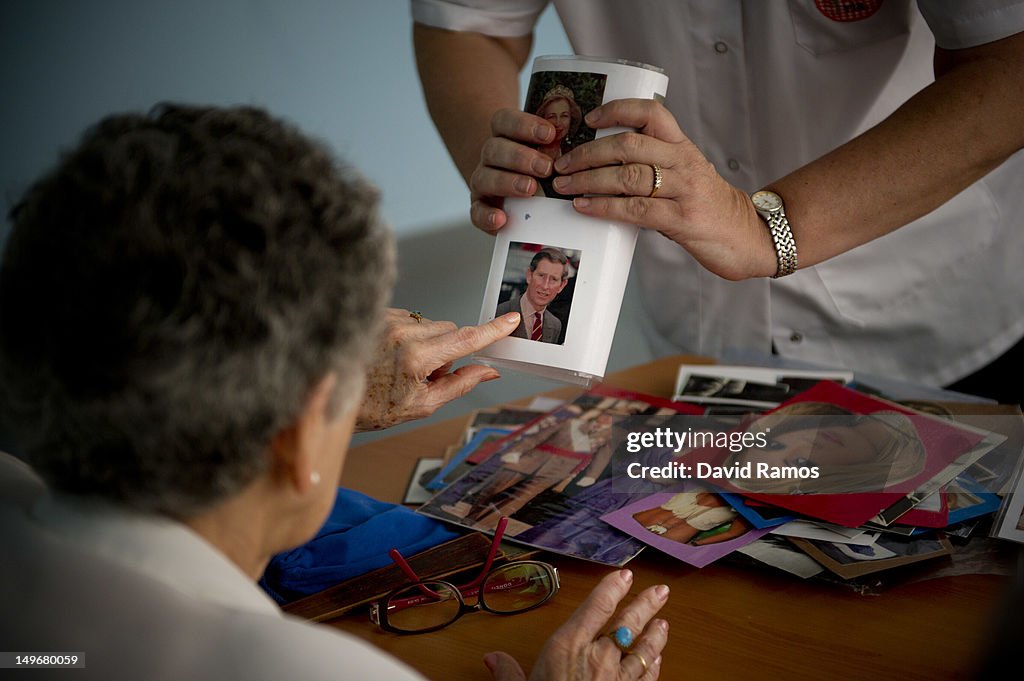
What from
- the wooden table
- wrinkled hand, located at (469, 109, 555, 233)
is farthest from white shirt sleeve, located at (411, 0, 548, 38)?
the wooden table

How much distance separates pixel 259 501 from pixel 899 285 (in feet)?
4.81

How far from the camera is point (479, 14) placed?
1.74 m

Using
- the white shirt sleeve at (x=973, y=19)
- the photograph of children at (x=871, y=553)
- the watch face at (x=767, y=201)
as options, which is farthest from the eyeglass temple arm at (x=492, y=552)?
the white shirt sleeve at (x=973, y=19)

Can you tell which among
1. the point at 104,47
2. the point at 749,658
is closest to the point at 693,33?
the point at 749,658

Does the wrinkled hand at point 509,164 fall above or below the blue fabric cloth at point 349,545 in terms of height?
above

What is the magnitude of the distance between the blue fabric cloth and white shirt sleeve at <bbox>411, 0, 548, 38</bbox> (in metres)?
0.98

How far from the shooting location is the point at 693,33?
1.60m

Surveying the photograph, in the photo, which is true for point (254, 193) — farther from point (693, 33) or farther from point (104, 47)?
point (104, 47)

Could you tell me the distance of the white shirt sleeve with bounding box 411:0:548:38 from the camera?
1.74 meters

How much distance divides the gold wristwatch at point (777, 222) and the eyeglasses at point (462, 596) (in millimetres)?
612

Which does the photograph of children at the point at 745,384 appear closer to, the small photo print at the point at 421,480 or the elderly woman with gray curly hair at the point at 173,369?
the small photo print at the point at 421,480

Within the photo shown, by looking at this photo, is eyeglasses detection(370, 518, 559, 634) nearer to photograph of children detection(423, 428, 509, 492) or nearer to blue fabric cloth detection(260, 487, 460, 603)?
blue fabric cloth detection(260, 487, 460, 603)

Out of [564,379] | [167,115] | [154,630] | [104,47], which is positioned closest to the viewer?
[154,630]

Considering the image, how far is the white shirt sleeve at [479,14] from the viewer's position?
68.4 inches
